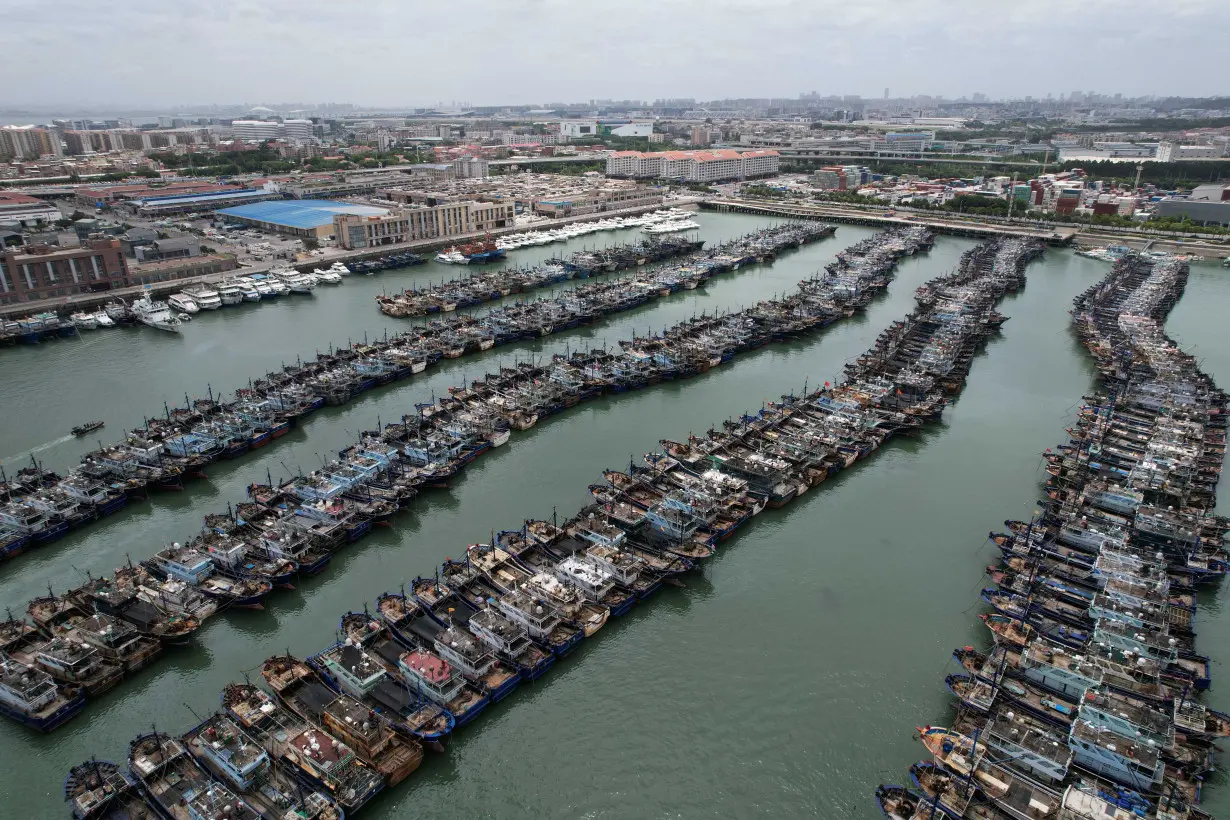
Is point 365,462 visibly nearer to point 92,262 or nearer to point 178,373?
point 178,373

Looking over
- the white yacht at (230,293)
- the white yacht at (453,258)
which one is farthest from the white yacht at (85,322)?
the white yacht at (453,258)

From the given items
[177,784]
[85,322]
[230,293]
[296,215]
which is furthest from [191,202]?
[177,784]

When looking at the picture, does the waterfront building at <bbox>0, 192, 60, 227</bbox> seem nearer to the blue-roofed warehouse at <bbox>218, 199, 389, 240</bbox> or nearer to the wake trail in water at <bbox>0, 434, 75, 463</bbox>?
the blue-roofed warehouse at <bbox>218, 199, 389, 240</bbox>

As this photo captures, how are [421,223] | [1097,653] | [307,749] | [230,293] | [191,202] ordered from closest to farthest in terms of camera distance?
[307,749] < [1097,653] < [230,293] < [421,223] < [191,202]

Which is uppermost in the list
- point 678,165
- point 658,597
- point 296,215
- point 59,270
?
point 678,165

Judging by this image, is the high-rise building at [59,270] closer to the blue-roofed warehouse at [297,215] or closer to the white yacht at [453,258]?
the blue-roofed warehouse at [297,215]

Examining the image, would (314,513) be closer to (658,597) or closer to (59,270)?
(658,597)
